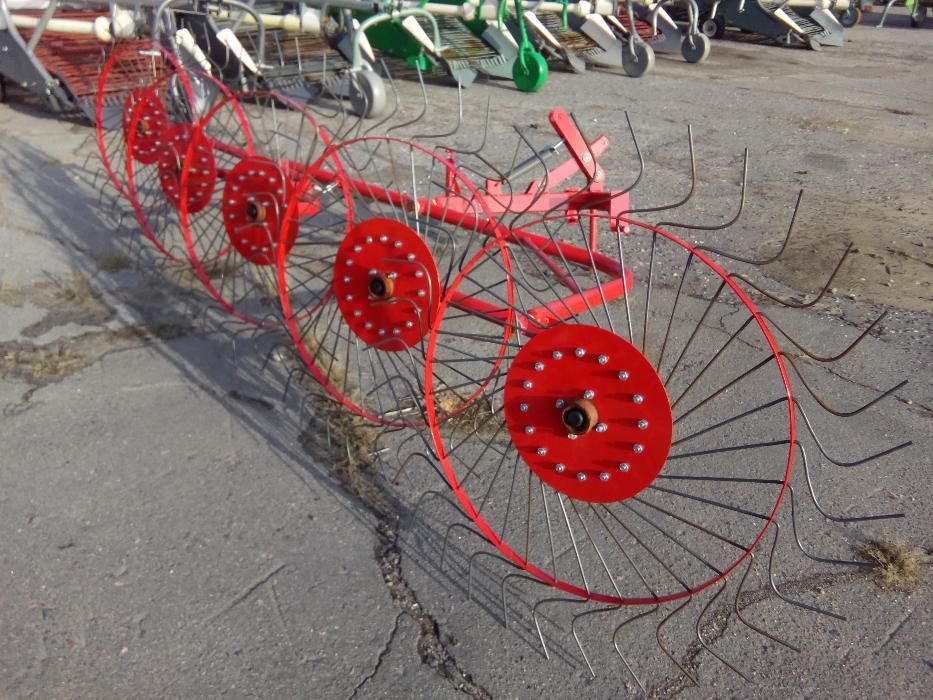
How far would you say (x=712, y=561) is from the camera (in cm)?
232

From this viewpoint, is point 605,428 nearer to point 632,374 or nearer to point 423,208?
point 632,374

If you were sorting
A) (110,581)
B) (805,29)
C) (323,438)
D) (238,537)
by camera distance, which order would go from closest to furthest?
(110,581), (238,537), (323,438), (805,29)

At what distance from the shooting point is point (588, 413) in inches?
67.3

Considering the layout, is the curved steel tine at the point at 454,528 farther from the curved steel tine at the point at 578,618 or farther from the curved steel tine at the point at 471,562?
the curved steel tine at the point at 578,618

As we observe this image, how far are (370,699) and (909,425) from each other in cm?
214

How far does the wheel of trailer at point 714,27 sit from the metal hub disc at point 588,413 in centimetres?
1237

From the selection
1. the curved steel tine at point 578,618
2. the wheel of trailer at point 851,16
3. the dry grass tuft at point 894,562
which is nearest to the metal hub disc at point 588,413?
the curved steel tine at point 578,618

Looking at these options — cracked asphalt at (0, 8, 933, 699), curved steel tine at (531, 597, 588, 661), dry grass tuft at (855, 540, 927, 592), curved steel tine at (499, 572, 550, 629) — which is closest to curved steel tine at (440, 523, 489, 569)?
cracked asphalt at (0, 8, 933, 699)

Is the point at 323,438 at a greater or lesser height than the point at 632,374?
lesser

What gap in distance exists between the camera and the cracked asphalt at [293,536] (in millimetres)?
1993

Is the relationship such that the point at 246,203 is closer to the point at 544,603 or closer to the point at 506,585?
the point at 506,585

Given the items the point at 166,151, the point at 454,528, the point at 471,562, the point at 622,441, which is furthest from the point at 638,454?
the point at 166,151

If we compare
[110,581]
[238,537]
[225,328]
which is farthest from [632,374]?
[225,328]

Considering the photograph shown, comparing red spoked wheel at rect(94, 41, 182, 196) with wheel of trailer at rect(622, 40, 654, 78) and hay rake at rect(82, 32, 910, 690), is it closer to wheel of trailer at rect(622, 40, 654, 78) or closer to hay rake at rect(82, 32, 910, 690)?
hay rake at rect(82, 32, 910, 690)
